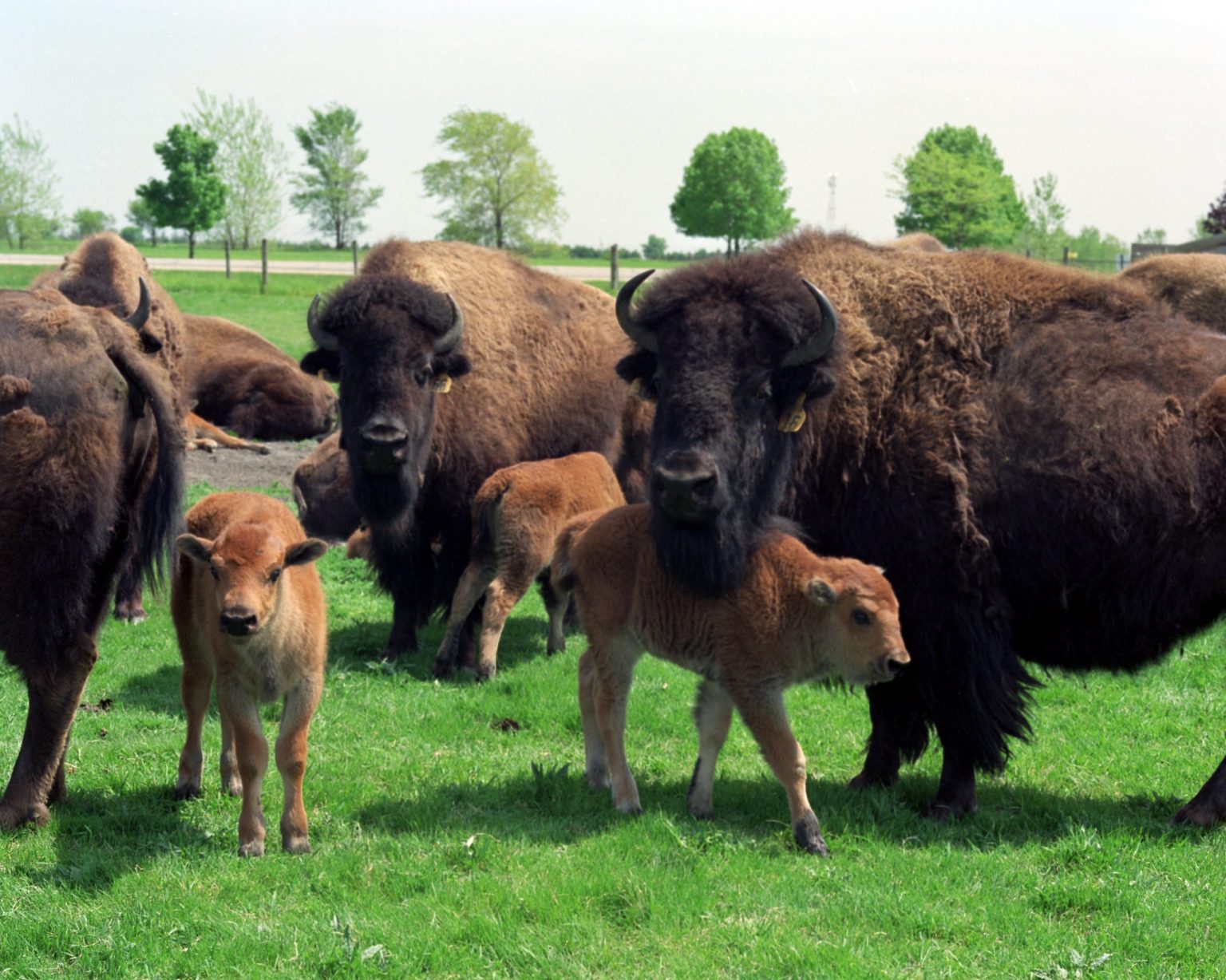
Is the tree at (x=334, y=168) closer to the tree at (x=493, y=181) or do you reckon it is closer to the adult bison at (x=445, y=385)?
the tree at (x=493, y=181)

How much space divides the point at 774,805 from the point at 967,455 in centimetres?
186

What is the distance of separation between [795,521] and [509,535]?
9.70 feet

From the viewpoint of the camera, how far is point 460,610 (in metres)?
8.74

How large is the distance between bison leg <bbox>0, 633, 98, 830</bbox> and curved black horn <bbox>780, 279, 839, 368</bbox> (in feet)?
11.2

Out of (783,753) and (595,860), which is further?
(783,753)

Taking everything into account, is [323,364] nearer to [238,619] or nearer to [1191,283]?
[238,619]

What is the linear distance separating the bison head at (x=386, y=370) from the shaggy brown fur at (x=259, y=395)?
9718 mm

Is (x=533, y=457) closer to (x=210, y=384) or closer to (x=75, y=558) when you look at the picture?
(x=75, y=558)

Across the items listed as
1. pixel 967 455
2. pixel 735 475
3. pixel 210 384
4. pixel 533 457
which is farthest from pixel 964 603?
pixel 210 384

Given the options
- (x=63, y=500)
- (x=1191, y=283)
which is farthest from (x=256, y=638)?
(x=1191, y=283)

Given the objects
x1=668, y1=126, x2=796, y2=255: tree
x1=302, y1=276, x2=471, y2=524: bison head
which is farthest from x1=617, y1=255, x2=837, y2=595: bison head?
x1=668, y1=126, x2=796, y2=255: tree

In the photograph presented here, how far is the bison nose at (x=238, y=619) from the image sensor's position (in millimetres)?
4875

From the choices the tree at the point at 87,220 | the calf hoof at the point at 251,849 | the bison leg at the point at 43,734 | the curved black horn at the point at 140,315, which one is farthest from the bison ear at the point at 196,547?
the tree at the point at 87,220

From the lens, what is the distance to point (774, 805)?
586 cm
